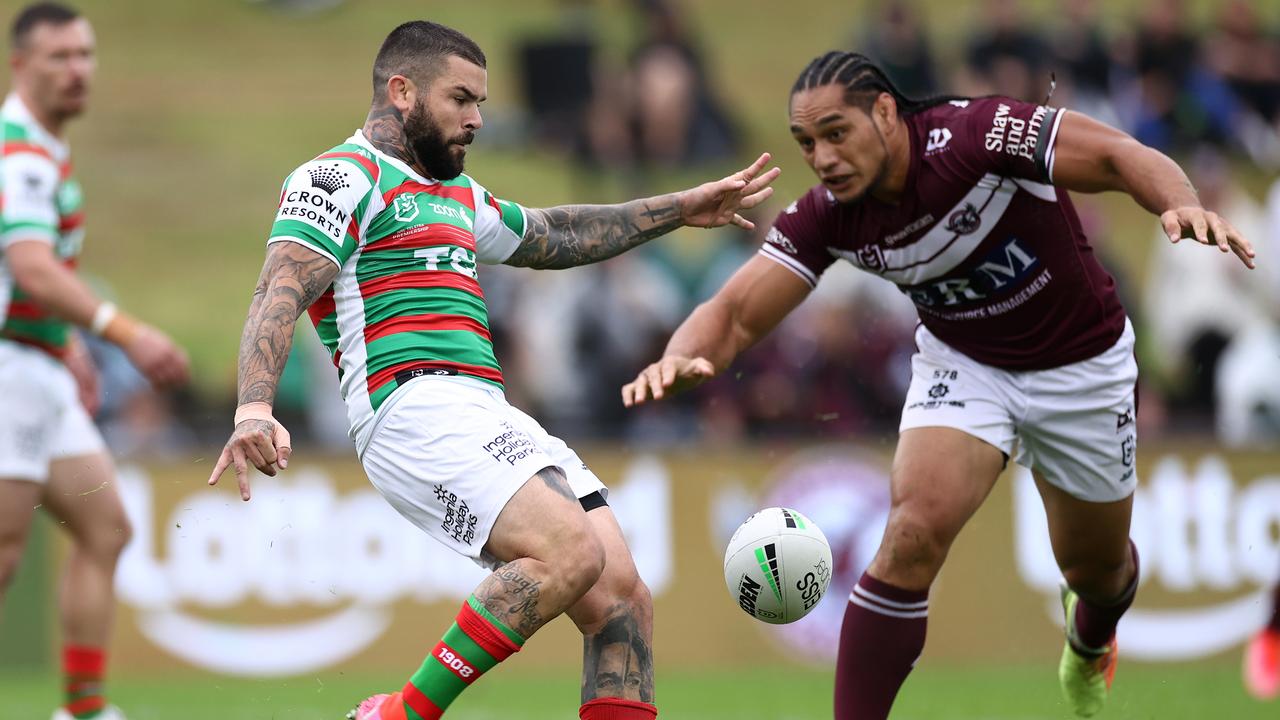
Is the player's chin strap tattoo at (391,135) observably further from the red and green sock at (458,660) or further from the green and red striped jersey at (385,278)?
the red and green sock at (458,660)

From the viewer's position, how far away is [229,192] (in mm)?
18750

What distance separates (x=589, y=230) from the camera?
6.13 metres

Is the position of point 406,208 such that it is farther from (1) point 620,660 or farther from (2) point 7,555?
(2) point 7,555

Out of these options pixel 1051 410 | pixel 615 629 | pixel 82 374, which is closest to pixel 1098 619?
pixel 1051 410

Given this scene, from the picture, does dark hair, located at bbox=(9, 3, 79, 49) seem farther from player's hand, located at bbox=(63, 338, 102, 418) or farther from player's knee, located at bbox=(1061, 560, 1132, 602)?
player's knee, located at bbox=(1061, 560, 1132, 602)

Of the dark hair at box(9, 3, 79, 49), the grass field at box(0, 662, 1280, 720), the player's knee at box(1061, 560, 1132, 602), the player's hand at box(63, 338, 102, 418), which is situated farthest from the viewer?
the grass field at box(0, 662, 1280, 720)

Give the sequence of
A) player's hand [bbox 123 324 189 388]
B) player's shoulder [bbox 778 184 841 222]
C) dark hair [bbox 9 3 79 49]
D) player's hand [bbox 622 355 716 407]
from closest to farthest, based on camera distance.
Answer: player's hand [bbox 622 355 716 407] → player's shoulder [bbox 778 184 841 222] → player's hand [bbox 123 324 189 388] → dark hair [bbox 9 3 79 49]

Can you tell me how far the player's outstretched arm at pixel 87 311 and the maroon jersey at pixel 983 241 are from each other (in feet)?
8.73

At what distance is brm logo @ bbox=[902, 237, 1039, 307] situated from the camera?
20.1ft

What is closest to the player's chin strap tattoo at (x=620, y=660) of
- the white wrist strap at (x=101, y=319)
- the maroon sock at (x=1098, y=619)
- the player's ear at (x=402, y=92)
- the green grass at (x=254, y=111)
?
the player's ear at (x=402, y=92)

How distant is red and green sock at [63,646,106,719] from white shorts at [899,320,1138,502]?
402 centimetres

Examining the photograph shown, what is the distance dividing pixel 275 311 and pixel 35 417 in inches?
129

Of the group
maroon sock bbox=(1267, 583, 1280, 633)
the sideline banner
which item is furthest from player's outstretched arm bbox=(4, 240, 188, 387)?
maroon sock bbox=(1267, 583, 1280, 633)

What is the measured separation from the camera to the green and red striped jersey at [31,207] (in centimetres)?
754
